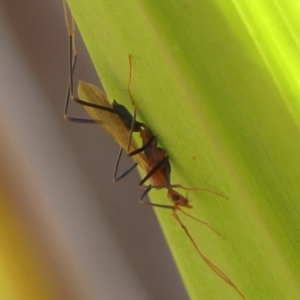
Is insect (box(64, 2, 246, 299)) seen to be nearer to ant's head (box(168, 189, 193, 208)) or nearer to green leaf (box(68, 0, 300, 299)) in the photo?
ant's head (box(168, 189, 193, 208))

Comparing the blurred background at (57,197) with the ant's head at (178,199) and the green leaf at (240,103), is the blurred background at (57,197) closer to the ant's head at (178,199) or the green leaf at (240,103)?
the ant's head at (178,199)

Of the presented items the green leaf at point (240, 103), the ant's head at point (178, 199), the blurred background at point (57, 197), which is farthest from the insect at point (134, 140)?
the blurred background at point (57, 197)

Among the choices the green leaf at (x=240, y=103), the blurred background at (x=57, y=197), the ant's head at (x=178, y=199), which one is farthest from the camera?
the blurred background at (x=57, y=197)

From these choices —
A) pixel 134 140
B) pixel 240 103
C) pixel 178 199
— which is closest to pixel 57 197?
pixel 134 140

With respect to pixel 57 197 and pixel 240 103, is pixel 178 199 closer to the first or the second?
pixel 240 103

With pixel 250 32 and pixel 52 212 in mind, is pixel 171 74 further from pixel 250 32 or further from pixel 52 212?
pixel 52 212

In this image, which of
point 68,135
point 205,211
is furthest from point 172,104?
point 68,135
